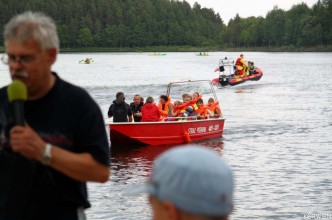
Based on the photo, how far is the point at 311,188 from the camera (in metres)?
15.1

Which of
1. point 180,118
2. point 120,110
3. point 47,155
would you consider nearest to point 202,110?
point 180,118

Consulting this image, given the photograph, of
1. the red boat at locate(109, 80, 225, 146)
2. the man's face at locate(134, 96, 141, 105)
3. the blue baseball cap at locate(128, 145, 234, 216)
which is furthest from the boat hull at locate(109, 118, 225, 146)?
the blue baseball cap at locate(128, 145, 234, 216)

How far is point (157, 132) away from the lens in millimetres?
20141

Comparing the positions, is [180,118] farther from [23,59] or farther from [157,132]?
[23,59]

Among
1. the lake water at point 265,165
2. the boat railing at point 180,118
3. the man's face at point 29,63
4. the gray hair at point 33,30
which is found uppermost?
the gray hair at point 33,30

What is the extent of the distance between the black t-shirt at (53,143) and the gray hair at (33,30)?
0.71 ft

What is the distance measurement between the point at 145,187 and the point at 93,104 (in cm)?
119

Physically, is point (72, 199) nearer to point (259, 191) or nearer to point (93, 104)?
point (93, 104)

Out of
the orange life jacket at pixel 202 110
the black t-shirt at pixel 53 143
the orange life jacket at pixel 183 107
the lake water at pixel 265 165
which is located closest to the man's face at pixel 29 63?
the black t-shirt at pixel 53 143

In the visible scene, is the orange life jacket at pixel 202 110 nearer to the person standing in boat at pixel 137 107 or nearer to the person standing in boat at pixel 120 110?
the person standing in boat at pixel 137 107

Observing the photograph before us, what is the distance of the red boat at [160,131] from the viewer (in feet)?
63.6

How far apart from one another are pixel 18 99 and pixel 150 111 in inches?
634

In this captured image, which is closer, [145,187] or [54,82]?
[145,187]

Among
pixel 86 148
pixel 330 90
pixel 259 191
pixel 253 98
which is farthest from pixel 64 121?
pixel 330 90
